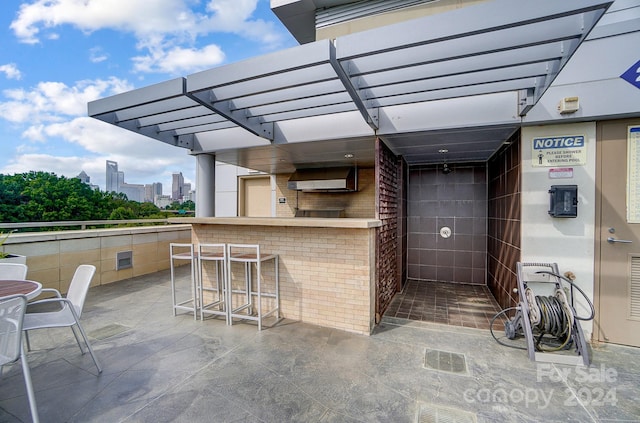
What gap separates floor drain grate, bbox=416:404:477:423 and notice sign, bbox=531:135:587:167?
285cm

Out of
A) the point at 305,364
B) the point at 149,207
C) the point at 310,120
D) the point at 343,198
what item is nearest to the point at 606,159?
the point at 310,120

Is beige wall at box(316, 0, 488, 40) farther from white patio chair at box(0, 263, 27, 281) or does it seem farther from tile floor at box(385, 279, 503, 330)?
white patio chair at box(0, 263, 27, 281)

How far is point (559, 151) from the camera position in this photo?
3.12 m

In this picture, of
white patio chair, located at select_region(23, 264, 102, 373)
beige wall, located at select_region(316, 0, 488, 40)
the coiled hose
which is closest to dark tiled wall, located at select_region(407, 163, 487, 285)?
the coiled hose

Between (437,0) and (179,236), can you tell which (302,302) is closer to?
(437,0)

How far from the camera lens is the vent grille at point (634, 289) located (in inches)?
115

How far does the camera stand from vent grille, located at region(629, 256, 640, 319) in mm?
2922

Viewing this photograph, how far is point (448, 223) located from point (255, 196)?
5.34 meters

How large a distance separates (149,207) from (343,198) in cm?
1551

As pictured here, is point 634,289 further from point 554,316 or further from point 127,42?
point 127,42

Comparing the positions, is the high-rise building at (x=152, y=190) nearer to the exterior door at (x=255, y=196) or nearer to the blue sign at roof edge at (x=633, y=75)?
the exterior door at (x=255, y=196)

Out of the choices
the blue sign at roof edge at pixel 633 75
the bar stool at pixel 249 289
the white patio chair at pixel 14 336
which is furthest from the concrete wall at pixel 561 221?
the white patio chair at pixel 14 336

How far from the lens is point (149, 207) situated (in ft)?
56.4

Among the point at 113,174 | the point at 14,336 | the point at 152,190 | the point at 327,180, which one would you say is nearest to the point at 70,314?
the point at 14,336
